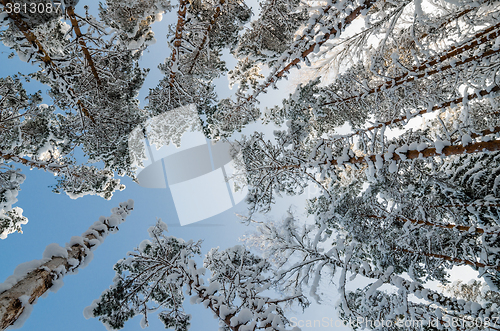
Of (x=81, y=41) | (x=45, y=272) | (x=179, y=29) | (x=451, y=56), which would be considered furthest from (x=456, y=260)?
(x=81, y=41)

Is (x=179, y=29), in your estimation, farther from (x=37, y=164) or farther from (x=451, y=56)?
(x=451, y=56)

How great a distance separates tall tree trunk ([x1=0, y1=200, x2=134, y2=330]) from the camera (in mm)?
2129

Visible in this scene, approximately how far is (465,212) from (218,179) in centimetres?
865

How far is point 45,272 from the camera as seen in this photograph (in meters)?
2.64

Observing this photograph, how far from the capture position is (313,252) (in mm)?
5180

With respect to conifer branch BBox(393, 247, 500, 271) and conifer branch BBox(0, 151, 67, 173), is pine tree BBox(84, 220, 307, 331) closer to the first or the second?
conifer branch BBox(0, 151, 67, 173)

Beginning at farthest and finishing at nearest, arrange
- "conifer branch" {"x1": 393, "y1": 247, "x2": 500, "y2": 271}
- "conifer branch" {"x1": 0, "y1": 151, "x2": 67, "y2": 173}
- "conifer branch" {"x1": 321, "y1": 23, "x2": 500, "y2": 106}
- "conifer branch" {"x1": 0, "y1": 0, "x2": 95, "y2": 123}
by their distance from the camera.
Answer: "conifer branch" {"x1": 0, "y1": 151, "x2": 67, "y2": 173}
"conifer branch" {"x1": 393, "y1": 247, "x2": 500, "y2": 271}
"conifer branch" {"x1": 321, "y1": 23, "x2": 500, "y2": 106}
"conifer branch" {"x1": 0, "y1": 0, "x2": 95, "y2": 123}

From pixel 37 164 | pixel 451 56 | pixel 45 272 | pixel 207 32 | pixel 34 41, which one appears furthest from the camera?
pixel 207 32

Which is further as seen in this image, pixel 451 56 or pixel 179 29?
pixel 179 29

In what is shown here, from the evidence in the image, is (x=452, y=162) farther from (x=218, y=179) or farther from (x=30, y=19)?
(x=30, y=19)

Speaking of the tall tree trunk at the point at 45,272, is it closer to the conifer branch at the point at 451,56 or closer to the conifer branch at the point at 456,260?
the conifer branch at the point at 451,56

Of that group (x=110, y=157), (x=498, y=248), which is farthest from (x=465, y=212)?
(x=110, y=157)

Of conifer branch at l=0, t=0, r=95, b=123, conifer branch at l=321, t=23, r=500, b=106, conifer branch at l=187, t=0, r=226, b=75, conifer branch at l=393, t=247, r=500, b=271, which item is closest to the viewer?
conifer branch at l=0, t=0, r=95, b=123

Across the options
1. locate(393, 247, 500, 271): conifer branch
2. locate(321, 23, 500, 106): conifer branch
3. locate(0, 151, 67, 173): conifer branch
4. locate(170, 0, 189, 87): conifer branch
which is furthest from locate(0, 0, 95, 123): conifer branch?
locate(393, 247, 500, 271): conifer branch
